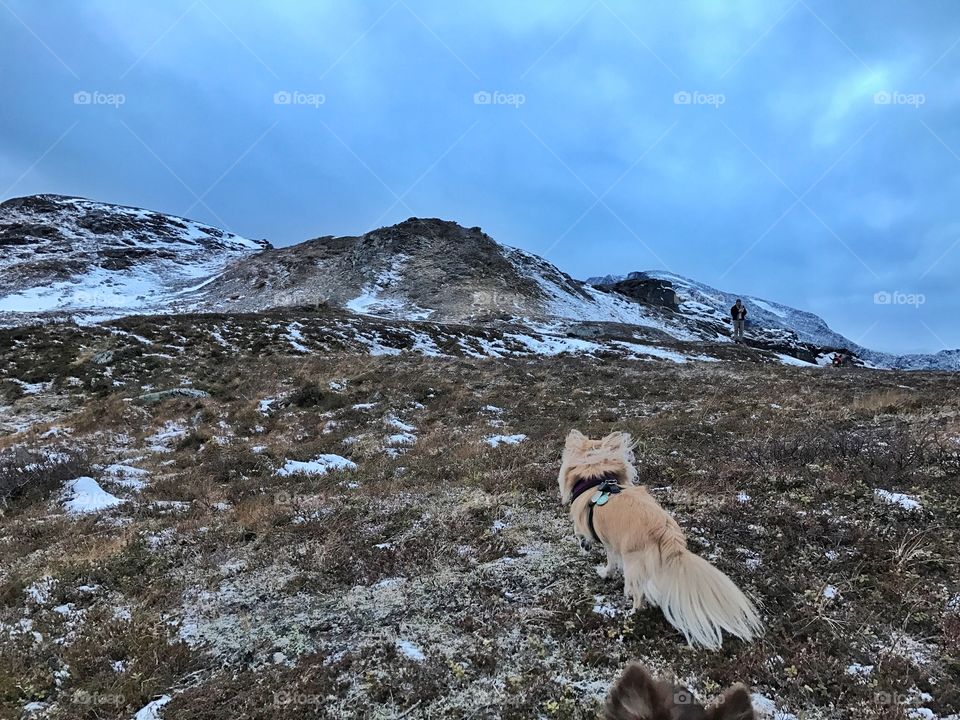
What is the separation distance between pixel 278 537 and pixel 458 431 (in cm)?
673

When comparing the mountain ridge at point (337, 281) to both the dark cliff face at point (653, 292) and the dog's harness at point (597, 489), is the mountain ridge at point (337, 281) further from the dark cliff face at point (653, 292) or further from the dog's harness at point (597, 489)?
the dog's harness at point (597, 489)

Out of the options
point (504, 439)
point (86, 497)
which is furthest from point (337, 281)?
point (86, 497)

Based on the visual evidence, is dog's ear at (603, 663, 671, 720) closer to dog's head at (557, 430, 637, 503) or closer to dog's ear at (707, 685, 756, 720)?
dog's ear at (707, 685, 756, 720)

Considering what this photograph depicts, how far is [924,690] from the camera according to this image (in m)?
A: 3.58

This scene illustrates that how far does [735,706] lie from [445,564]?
169 inches

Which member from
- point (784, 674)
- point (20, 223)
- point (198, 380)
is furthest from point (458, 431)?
point (20, 223)

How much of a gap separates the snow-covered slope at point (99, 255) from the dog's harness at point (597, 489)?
55.1m

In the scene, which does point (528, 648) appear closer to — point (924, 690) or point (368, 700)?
point (368, 700)

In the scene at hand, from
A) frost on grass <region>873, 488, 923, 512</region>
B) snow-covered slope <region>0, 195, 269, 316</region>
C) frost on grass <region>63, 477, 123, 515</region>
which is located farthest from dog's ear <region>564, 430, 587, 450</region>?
snow-covered slope <region>0, 195, 269, 316</region>

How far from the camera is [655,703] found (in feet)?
6.88

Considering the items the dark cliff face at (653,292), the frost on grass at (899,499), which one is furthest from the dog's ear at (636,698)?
the dark cliff face at (653,292)

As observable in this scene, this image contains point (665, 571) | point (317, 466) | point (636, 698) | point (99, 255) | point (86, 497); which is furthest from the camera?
point (99, 255)

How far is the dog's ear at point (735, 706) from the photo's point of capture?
1995mm

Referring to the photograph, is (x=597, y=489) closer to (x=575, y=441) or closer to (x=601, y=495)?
(x=601, y=495)
